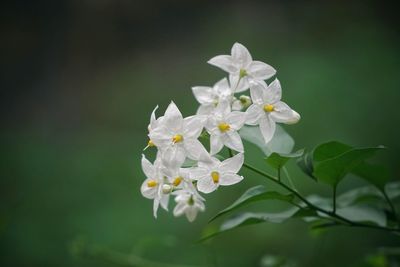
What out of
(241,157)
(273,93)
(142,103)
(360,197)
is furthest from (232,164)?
(142,103)

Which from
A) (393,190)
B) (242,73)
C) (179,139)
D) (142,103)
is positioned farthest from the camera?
(142,103)

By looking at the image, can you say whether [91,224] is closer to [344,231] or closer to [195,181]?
[344,231]

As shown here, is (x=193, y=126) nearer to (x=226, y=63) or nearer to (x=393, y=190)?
(x=226, y=63)

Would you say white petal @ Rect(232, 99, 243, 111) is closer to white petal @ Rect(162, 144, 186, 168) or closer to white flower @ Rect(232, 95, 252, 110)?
white flower @ Rect(232, 95, 252, 110)

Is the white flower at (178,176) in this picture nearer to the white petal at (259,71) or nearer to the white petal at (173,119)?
the white petal at (173,119)

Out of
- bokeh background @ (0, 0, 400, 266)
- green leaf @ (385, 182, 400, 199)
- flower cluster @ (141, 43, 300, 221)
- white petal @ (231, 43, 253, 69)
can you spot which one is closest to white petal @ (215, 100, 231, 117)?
flower cluster @ (141, 43, 300, 221)

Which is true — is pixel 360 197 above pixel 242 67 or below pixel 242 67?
below
